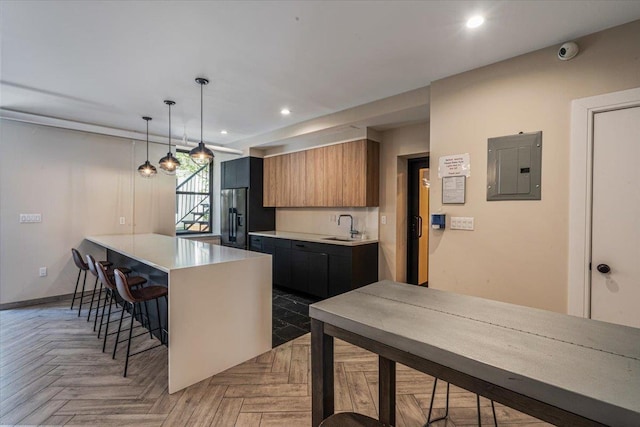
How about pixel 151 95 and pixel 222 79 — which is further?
pixel 151 95

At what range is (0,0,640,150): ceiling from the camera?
1957 mm

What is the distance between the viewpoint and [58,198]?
4406 mm

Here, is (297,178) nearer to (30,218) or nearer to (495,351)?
(30,218)

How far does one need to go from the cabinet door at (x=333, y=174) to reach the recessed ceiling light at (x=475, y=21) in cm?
249

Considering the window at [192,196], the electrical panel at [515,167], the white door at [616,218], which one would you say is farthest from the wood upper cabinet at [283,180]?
the white door at [616,218]

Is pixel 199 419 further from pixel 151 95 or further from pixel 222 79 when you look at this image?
pixel 151 95

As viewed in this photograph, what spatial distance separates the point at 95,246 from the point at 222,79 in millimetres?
3727

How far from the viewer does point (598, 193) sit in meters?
2.21

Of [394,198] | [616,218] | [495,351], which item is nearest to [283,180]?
[394,198]

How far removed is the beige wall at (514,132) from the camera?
7.28 feet

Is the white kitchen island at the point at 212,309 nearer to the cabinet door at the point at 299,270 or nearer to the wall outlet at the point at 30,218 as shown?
the cabinet door at the point at 299,270

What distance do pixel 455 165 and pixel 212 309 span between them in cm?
264

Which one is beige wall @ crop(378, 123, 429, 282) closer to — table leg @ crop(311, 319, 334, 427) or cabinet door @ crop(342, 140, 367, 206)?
cabinet door @ crop(342, 140, 367, 206)

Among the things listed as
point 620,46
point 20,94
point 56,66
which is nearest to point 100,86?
point 56,66
